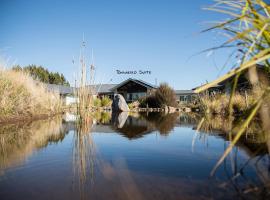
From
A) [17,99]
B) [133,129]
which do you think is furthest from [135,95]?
[133,129]

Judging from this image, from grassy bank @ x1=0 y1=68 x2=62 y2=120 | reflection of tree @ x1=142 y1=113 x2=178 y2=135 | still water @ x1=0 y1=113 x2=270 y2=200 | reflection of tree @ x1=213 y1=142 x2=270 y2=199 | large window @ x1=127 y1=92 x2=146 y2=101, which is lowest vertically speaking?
still water @ x1=0 y1=113 x2=270 y2=200

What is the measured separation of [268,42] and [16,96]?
19.0 ft

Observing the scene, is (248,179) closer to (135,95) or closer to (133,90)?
(135,95)

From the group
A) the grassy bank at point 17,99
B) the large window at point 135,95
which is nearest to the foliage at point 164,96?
the large window at point 135,95

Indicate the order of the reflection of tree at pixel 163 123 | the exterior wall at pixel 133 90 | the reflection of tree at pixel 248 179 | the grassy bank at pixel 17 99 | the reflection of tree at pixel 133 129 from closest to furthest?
the reflection of tree at pixel 248 179 < the reflection of tree at pixel 133 129 < the reflection of tree at pixel 163 123 < the grassy bank at pixel 17 99 < the exterior wall at pixel 133 90

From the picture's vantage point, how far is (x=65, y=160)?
6.21ft

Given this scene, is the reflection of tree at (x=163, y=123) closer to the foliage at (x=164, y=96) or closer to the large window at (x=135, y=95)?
the foliage at (x=164, y=96)

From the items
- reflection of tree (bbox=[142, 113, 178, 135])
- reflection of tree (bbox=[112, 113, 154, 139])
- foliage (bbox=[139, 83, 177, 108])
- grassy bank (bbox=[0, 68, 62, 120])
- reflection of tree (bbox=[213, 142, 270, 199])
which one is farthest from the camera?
foliage (bbox=[139, 83, 177, 108])

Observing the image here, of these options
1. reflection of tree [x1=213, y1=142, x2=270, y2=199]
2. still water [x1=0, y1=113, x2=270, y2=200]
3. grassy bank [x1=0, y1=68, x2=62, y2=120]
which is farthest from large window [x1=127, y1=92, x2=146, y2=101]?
reflection of tree [x1=213, y1=142, x2=270, y2=199]

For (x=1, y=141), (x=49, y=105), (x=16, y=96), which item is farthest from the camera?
(x=49, y=105)

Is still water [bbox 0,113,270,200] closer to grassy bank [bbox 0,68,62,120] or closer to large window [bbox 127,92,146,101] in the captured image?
grassy bank [bbox 0,68,62,120]

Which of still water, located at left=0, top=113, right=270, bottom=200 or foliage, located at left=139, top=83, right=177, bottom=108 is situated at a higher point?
foliage, located at left=139, top=83, right=177, bottom=108

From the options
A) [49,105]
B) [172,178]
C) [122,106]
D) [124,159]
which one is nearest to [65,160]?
[124,159]

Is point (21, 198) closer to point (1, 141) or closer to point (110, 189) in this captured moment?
point (110, 189)
